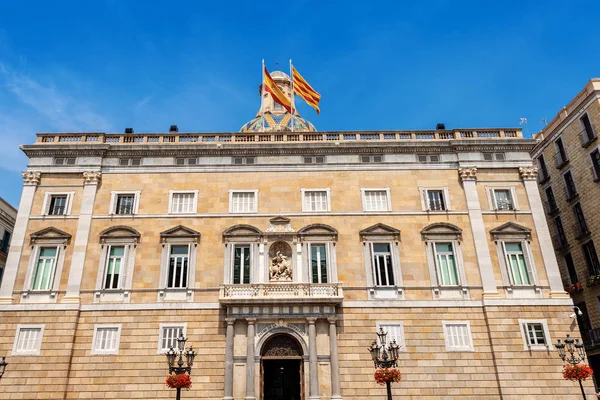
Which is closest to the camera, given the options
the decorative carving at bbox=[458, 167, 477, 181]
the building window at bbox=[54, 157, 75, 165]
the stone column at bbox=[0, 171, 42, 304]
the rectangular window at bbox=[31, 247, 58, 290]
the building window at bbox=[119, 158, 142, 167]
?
the stone column at bbox=[0, 171, 42, 304]

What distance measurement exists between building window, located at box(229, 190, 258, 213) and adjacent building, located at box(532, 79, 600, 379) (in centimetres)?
2295

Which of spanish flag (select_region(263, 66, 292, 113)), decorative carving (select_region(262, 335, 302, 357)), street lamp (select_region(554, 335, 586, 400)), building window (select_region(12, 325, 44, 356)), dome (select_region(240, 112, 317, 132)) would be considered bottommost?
street lamp (select_region(554, 335, 586, 400))

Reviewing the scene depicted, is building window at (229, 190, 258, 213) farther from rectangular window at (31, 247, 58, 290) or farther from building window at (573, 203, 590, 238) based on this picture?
building window at (573, 203, 590, 238)

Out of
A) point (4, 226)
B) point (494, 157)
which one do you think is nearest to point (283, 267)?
point (494, 157)

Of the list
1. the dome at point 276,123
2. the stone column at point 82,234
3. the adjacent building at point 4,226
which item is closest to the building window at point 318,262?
the stone column at point 82,234

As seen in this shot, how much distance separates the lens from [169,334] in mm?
25375

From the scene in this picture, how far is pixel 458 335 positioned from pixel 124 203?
20678mm

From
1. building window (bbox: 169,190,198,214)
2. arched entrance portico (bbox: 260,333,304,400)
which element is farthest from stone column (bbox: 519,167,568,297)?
building window (bbox: 169,190,198,214)

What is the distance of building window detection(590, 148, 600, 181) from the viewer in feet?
105

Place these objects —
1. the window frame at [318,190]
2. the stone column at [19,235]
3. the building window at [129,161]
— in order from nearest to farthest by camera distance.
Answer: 1. the stone column at [19,235]
2. the window frame at [318,190]
3. the building window at [129,161]

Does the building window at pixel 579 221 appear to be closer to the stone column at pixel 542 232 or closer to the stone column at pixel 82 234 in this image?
the stone column at pixel 542 232

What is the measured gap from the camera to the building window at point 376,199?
28547 millimetres

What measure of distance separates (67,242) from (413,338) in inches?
791

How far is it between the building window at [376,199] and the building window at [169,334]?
40.9 ft
